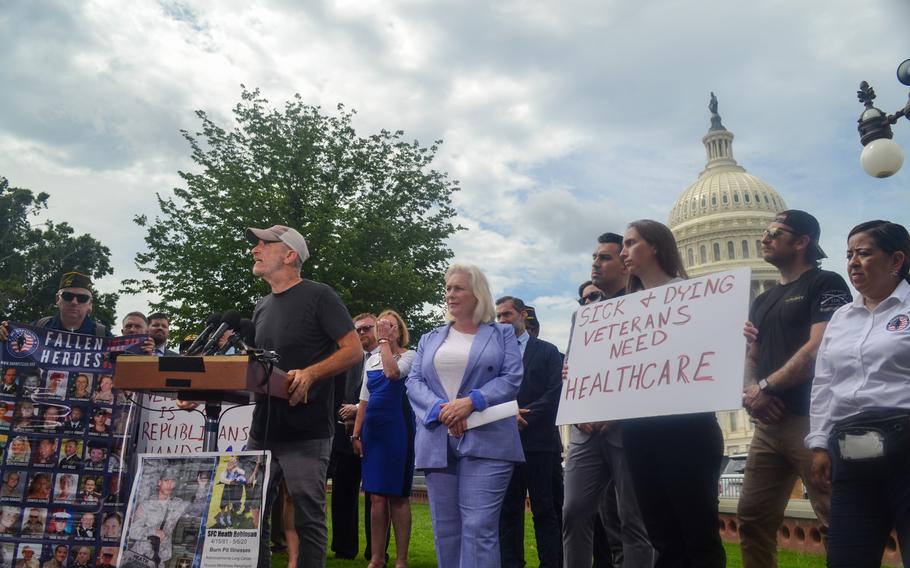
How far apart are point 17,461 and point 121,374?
1813mm

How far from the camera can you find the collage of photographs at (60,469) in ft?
16.2

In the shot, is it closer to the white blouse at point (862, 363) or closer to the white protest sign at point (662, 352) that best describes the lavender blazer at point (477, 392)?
the white protest sign at point (662, 352)

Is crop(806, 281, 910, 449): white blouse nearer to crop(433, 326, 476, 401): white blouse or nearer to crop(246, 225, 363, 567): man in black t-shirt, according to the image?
crop(433, 326, 476, 401): white blouse

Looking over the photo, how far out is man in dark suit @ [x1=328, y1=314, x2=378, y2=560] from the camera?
25.8ft

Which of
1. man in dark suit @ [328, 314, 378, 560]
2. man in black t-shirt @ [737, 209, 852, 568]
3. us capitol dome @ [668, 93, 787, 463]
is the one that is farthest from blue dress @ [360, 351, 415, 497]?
us capitol dome @ [668, 93, 787, 463]

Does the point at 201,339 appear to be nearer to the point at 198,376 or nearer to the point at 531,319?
the point at 198,376

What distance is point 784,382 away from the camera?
4516 mm

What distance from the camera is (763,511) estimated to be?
460cm

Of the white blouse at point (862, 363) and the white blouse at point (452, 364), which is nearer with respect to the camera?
the white blouse at point (862, 363)

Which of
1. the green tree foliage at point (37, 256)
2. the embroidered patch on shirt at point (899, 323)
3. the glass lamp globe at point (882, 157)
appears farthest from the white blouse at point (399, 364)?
the green tree foliage at point (37, 256)

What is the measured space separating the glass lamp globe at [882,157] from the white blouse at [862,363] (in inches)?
332

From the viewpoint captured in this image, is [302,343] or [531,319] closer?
[302,343]

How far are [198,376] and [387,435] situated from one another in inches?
128

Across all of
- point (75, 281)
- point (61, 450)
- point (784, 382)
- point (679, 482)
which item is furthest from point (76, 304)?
point (784, 382)
